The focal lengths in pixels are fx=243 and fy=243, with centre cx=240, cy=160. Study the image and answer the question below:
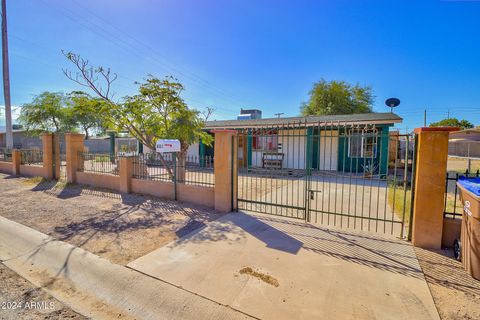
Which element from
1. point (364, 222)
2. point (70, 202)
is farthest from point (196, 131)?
point (364, 222)

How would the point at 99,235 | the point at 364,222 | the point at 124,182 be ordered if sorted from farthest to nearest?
1. the point at 124,182
2. the point at 364,222
3. the point at 99,235

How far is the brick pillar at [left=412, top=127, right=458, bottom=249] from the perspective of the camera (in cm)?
369

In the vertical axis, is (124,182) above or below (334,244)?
above

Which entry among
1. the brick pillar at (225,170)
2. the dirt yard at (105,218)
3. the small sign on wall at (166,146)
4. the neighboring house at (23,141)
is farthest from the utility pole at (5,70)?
the brick pillar at (225,170)

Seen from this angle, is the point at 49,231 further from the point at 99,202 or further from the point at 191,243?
the point at 191,243

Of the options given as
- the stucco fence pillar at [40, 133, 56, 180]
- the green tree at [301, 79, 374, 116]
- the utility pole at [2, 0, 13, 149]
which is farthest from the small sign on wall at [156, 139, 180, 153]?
the green tree at [301, 79, 374, 116]

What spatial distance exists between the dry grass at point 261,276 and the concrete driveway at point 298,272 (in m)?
0.01

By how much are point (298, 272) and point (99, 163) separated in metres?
8.51

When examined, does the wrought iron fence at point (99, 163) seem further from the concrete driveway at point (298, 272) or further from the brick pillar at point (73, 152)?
the concrete driveway at point (298, 272)

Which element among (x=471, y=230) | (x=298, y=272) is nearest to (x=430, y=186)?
(x=471, y=230)

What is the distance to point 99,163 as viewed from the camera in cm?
906

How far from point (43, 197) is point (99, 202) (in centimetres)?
211

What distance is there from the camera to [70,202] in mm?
6750

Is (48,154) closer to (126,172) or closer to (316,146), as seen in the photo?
(126,172)
